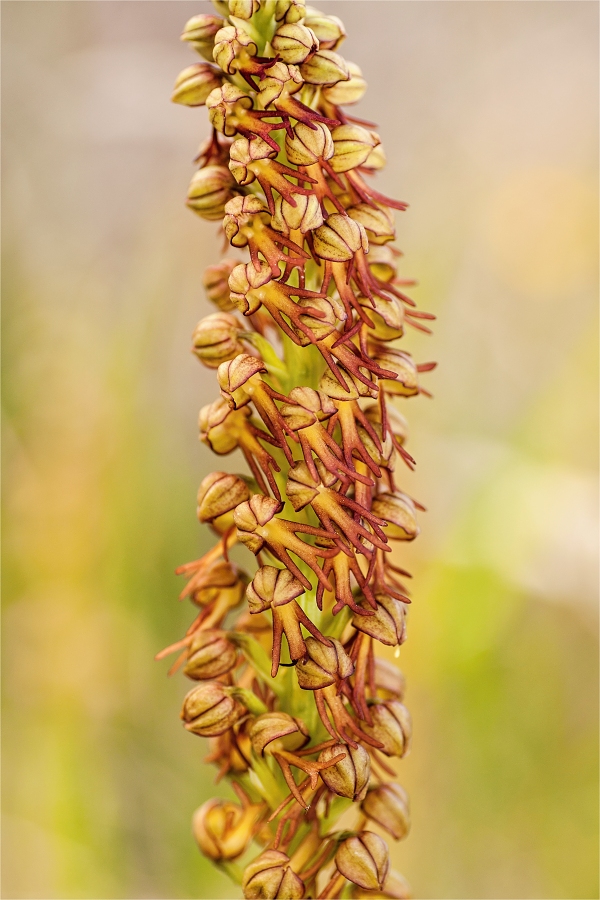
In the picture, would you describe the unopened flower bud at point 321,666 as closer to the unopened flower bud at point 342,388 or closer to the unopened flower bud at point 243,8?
the unopened flower bud at point 342,388

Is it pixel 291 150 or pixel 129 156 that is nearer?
pixel 291 150

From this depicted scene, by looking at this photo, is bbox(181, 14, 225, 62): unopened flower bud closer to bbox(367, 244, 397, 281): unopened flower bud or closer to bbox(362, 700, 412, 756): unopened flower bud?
bbox(367, 244, 397, 281): unopened flower bud

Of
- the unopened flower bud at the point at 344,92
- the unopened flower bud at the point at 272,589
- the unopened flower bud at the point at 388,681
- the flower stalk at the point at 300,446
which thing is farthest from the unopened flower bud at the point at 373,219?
the unopened flower bud at the point at 388,681

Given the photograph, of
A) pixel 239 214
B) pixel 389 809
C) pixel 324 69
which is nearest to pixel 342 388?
pixel 239 214

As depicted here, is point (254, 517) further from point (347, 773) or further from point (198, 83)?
point (198, 83)

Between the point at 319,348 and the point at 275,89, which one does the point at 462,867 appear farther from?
the point at 275,89

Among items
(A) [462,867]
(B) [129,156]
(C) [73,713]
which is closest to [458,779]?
(A) [462,867]

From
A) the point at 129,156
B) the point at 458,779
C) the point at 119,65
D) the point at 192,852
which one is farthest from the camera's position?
the point at 129,156
